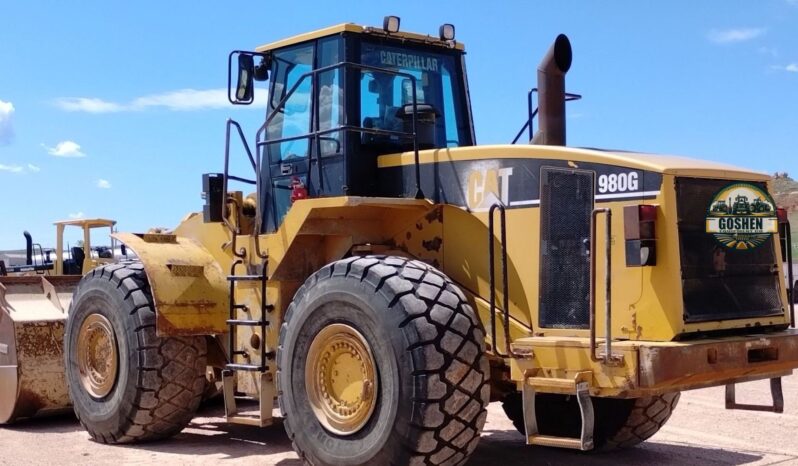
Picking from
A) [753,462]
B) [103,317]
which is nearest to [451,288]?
[753,462]

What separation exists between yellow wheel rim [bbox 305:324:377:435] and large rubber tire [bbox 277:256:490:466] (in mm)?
57

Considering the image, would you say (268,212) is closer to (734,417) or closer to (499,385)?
(499,385)

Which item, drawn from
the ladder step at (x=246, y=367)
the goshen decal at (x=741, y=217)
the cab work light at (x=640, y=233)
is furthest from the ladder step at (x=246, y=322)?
the goshen decal at (x=741, y=217)

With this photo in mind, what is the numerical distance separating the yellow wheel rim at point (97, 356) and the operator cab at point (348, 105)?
1.85m

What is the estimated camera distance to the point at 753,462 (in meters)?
7.84

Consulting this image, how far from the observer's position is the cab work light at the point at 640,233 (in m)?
6.15

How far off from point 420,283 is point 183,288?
9.60 feet

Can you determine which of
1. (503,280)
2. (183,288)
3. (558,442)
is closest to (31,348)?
(183,288)

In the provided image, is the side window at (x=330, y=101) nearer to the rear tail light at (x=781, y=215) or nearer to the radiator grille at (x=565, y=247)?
the radiator grille at (x=565, y=247)

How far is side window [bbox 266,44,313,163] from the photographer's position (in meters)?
8.23

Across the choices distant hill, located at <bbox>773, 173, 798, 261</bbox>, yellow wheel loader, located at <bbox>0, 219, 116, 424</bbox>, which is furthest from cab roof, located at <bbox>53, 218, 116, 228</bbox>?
distant hill, located at <bbox>773, 173, 798, 261</bbox>

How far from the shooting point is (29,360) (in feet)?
32.8

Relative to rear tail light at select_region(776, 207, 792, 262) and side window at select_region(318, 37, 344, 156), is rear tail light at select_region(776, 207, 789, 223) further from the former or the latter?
side window at select_region(318, 37, 344, 156)

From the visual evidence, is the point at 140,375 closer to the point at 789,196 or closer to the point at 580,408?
the point at 580,408
